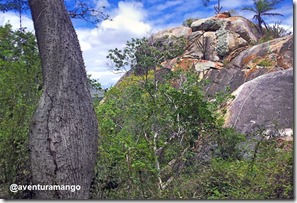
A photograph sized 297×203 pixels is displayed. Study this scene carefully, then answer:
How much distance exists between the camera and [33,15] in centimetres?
334

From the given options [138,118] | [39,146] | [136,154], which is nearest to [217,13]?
[138,118]

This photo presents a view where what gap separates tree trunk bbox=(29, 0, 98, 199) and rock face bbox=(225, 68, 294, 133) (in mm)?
1422

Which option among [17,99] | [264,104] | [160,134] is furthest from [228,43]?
[17,99]

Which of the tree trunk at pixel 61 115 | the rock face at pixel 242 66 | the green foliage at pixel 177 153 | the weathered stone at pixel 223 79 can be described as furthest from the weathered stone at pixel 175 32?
the tree trunk at pixel 61 115

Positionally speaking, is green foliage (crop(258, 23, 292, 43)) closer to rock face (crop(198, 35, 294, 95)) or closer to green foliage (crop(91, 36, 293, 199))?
rock face (crop(198, 35, 294, 95))

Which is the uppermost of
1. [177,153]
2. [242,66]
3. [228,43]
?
[228,43]

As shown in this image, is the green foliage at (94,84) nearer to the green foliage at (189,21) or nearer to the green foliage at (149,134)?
the green foliage at (149,134)

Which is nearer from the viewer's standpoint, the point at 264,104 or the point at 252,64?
the point at 264,104

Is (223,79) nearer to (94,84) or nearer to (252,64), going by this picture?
(252,64)

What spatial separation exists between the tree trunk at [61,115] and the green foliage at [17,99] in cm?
49

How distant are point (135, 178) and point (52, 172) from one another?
0.71m

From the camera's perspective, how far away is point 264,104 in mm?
4051

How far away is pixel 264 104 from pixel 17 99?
2.05m

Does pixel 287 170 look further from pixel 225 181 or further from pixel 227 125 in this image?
pixel 227 125
